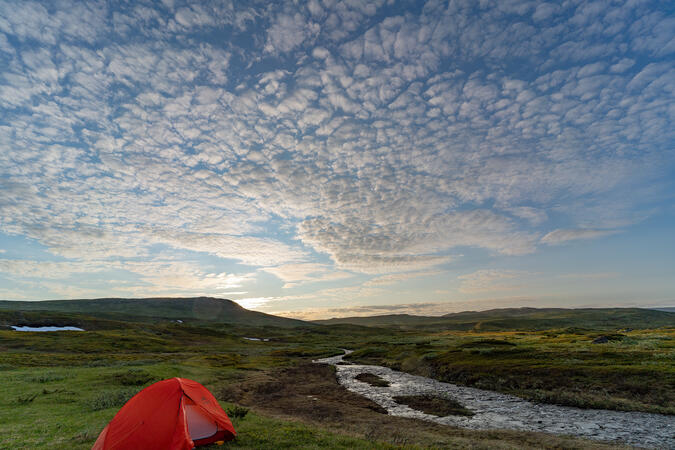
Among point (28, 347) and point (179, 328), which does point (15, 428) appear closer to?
point (28, 347)

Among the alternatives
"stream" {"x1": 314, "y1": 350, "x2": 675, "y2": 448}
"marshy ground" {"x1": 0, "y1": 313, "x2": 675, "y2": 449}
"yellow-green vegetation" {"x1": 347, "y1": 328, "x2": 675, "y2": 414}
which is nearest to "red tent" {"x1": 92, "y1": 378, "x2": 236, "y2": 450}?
"marshy ground" {"x1": 0, "y1": 313, "x2": 675, "y2": 449}

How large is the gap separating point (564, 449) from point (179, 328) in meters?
175

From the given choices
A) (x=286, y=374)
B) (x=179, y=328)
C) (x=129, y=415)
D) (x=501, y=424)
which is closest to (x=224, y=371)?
(x=286, y=374)

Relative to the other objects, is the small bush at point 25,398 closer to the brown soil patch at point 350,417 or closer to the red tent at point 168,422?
the brown soil patch at point 350,417

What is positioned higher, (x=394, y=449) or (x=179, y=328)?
(x=394, y=449)

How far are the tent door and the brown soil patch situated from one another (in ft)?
27.3

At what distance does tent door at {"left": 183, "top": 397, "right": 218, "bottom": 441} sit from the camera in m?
15.5

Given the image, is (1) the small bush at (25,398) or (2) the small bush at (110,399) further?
(1) the small bush at (25,398)

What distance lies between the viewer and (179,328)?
523 ft

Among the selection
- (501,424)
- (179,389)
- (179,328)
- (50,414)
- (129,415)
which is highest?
(179,389)

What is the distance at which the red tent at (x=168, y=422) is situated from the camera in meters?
14.1

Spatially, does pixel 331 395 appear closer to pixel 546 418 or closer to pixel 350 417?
pixel 350 417

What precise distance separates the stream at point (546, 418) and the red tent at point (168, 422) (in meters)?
16.6

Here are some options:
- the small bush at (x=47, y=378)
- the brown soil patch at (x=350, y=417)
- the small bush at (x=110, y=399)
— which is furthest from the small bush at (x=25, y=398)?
the brown soil patch at (x=350, y=417)
